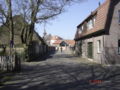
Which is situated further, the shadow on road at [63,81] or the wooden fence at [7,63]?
the wooden fence at [7,63]

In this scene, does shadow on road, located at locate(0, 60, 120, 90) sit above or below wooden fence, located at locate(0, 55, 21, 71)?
below

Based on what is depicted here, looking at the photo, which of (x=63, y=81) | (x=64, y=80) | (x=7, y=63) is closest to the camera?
(x=63, y=81)

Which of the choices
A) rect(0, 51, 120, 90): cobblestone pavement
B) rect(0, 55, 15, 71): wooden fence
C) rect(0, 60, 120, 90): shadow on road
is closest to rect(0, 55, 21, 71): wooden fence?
rect(0, 55, 15, 71): wooden fence

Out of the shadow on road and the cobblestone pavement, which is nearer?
the shadow on road

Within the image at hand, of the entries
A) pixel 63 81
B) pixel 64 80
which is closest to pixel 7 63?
pixel 64 80

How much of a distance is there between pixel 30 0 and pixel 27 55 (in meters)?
6.94

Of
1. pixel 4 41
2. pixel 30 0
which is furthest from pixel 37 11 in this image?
pixel 4 41

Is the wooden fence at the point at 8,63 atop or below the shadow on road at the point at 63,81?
atop

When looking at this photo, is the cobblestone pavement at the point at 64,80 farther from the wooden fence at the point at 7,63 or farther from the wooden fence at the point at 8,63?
the wooden fence at the point at 7,63

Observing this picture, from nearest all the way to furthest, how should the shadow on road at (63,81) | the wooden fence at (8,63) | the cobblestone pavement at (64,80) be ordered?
the shadow on road at (63,81)
the cobblestone pavement at (64,80)
the wooden fence at (8,63)

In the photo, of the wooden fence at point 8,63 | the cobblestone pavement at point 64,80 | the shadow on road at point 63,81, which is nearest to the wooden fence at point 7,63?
the wooden fence at point 8,63

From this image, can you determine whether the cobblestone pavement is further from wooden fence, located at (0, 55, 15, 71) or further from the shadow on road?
wooden fence, located at (0, 55, 15, 71)

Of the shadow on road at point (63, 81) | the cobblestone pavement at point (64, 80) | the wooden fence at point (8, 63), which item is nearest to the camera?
the shadow on road at point (63, 81)

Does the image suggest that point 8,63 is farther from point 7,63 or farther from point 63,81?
point 63,81
